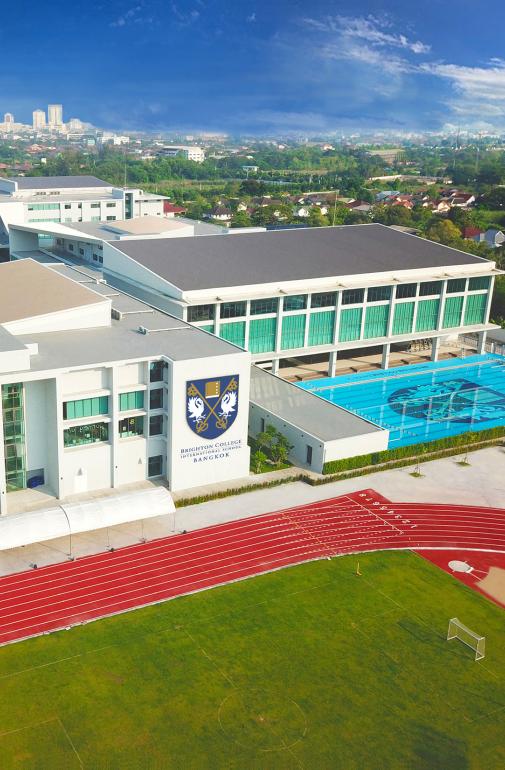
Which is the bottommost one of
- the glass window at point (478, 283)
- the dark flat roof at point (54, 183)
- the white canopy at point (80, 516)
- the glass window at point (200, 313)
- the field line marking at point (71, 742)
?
the field line marking at point (71, 742)

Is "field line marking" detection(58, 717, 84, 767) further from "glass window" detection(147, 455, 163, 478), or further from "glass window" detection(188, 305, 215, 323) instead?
"glass window" detection(188, 305, 215, 323)

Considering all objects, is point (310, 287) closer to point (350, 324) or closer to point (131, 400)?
point (350, 324)

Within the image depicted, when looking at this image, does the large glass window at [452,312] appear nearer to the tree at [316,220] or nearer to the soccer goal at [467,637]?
the soccer goal at [467,637]

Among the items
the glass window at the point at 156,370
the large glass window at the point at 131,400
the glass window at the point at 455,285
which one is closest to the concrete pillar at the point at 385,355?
the glass window at the point at 455,285

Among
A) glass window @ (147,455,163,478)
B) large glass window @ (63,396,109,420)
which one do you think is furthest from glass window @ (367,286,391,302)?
large glass window @ (63,396,109,420)

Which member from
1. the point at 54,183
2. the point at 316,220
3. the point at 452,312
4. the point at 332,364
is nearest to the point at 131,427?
the point at 332,364

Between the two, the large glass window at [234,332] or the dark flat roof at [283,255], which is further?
the dark flat roof at [283,255]

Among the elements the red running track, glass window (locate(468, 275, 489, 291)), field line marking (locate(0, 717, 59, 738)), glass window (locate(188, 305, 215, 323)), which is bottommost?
field line marking (locate(0, 717, 59, 738))
